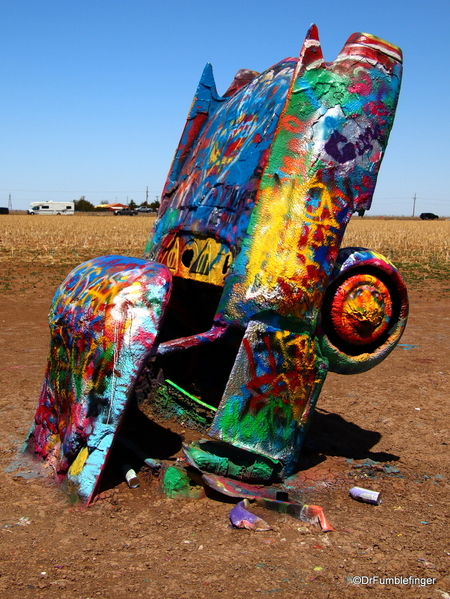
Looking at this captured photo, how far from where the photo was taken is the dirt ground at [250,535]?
2701 millimetres

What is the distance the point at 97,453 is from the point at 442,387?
3.98 m

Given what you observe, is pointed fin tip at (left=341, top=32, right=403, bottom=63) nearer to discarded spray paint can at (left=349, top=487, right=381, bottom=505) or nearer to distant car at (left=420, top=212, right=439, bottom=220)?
discarded spray paint can at (left=349, top=487, right=381, bottom=505)

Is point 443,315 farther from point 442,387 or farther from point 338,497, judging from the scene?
point 338,497

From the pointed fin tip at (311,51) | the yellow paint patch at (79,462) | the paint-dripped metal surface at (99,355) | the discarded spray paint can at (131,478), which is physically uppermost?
the pointed fin tip at (311,51)

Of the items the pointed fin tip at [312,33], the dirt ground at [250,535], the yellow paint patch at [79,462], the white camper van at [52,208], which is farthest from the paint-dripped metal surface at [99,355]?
the white camper van at [52,208]

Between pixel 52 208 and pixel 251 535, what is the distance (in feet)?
263

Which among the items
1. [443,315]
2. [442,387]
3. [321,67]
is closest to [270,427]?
[321,67]

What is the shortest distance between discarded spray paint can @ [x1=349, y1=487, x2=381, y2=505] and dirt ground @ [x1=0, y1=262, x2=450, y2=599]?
33 millimetres

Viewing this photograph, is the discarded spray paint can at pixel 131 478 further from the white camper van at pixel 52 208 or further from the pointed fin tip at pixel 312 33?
the white camper van at pixel 52 208

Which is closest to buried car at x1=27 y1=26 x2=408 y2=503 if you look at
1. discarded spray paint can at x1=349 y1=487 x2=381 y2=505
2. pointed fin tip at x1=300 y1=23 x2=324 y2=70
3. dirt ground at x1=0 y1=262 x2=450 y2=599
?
pointed fin tip at x1=300 y1=23 x2=324 y2=70

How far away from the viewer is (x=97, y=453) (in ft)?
10.9

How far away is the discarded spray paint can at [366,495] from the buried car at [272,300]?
0.40 meters

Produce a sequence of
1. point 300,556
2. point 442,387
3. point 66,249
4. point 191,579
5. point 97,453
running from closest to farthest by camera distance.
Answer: point 191,579, point 300,556, point 97,453, point 442,387, point 66,249

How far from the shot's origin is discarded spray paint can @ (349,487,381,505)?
354cm
